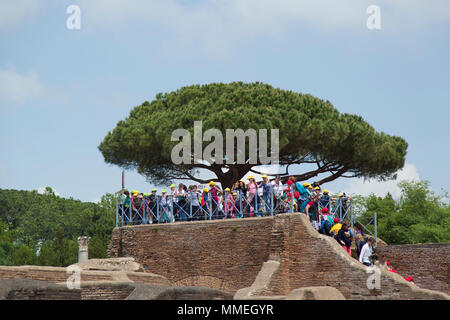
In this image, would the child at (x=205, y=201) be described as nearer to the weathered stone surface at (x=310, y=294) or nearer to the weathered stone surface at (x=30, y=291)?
the weathered stone surface at (x=310, y=294)

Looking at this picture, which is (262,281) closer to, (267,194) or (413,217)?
(267,194)

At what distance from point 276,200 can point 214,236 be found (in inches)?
76.0

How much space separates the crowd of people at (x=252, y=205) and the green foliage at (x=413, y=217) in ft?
38.6

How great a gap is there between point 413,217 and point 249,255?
58.6 ft

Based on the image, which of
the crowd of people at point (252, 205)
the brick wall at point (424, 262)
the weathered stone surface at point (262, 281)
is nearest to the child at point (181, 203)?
the crowd of people at point (252, 205)

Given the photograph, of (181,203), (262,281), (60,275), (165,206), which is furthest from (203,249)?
(60,275)

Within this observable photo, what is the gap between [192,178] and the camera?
25.1m

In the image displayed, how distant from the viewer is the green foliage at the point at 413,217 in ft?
97.5

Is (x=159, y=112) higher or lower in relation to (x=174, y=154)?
higher

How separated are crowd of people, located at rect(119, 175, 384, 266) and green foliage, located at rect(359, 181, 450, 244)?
38.6 feet

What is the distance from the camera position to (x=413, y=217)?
32.0 metres
